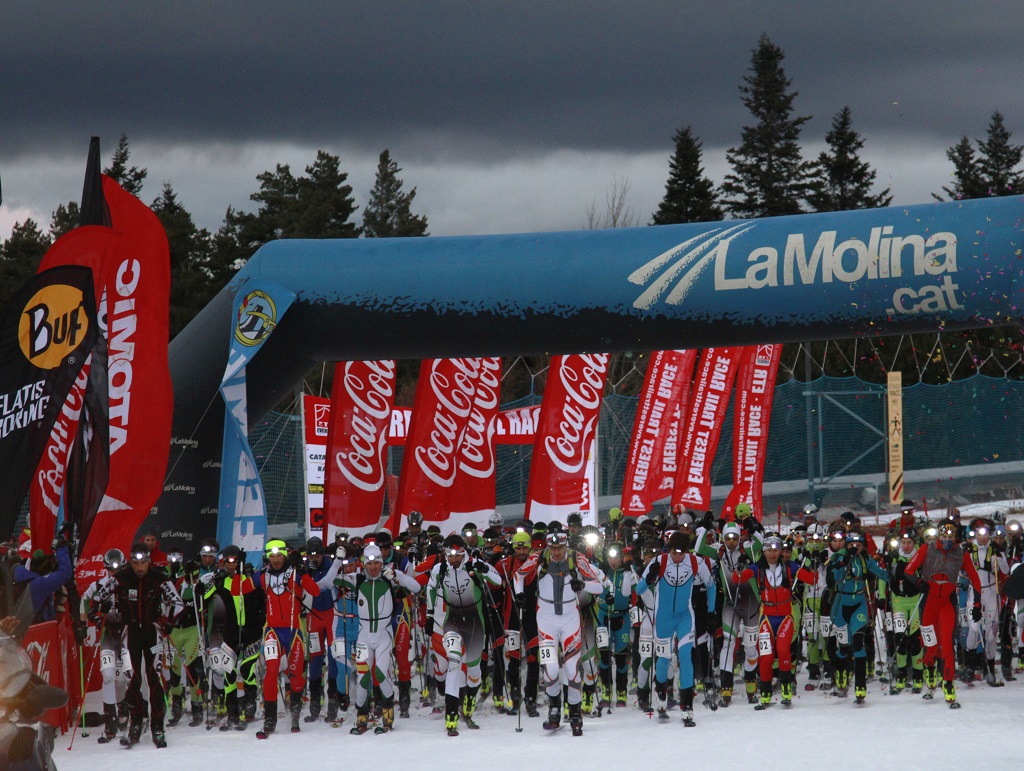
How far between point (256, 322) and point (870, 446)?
17.5m

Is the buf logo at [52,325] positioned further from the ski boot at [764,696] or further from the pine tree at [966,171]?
the pine tree at [966,171]

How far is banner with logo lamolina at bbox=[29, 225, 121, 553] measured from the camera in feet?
40.0

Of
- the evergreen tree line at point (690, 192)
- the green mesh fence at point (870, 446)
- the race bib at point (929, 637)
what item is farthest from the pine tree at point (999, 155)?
the race bib at point (929, 637)

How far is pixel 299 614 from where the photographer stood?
13.3 metres

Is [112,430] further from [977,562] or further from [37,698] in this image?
[977,562]

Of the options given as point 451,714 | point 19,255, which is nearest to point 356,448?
point 451,714

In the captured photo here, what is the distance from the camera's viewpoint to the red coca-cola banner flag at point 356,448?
1728 centimetres

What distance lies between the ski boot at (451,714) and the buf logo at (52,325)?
4773 millimetres

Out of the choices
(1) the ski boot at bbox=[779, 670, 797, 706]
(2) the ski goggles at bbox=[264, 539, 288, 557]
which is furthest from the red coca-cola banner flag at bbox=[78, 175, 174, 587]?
(1) the ski boot at bbox=[779, 670, 797, 706]

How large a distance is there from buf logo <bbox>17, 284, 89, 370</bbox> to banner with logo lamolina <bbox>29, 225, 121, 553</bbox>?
0.24 meters

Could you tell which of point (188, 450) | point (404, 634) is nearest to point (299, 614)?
point (404, 634)

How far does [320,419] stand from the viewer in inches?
731

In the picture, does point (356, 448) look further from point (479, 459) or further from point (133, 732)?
point (133, 732)

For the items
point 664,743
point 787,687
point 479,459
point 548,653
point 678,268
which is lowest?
point 664,743
